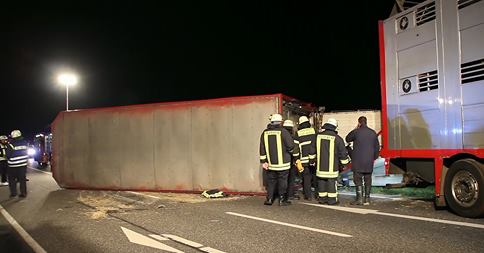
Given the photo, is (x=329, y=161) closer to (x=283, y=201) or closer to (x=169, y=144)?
(x=283, y=201)

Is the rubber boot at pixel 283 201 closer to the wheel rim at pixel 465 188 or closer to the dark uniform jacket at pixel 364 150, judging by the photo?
the dark uniform jacket at pixel 364 150

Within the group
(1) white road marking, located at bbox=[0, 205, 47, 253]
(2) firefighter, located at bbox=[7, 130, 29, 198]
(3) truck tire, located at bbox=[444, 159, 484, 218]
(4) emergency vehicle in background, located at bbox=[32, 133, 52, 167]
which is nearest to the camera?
(1) white road marking, located at bbox=[0, 205, 47, 253]

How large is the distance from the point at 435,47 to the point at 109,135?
9419 millimetres

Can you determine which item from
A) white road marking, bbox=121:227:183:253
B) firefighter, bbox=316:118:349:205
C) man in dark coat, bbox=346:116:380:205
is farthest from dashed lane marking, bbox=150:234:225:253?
man in dark coat, bbox=346:116:380:205

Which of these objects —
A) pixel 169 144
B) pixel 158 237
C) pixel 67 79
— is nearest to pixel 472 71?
pixel 158 237

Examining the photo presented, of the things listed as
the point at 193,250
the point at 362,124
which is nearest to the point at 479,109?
the point at 362,124

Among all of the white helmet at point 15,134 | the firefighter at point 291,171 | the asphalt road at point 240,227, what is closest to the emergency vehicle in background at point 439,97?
the asphalt road at point 240,227

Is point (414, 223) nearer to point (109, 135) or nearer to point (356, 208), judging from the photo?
point (356, 208)

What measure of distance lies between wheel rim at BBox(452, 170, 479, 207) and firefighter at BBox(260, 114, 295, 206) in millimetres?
3162

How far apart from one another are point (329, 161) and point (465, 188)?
2682 millimetres

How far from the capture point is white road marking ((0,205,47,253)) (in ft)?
21.1

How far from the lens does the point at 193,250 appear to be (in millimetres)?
5879

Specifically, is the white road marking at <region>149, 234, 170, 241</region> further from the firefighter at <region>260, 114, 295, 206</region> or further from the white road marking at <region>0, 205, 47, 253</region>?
the firefighter at <region>260, 114, 295, 206</region>

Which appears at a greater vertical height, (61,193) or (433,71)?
(433,71)
